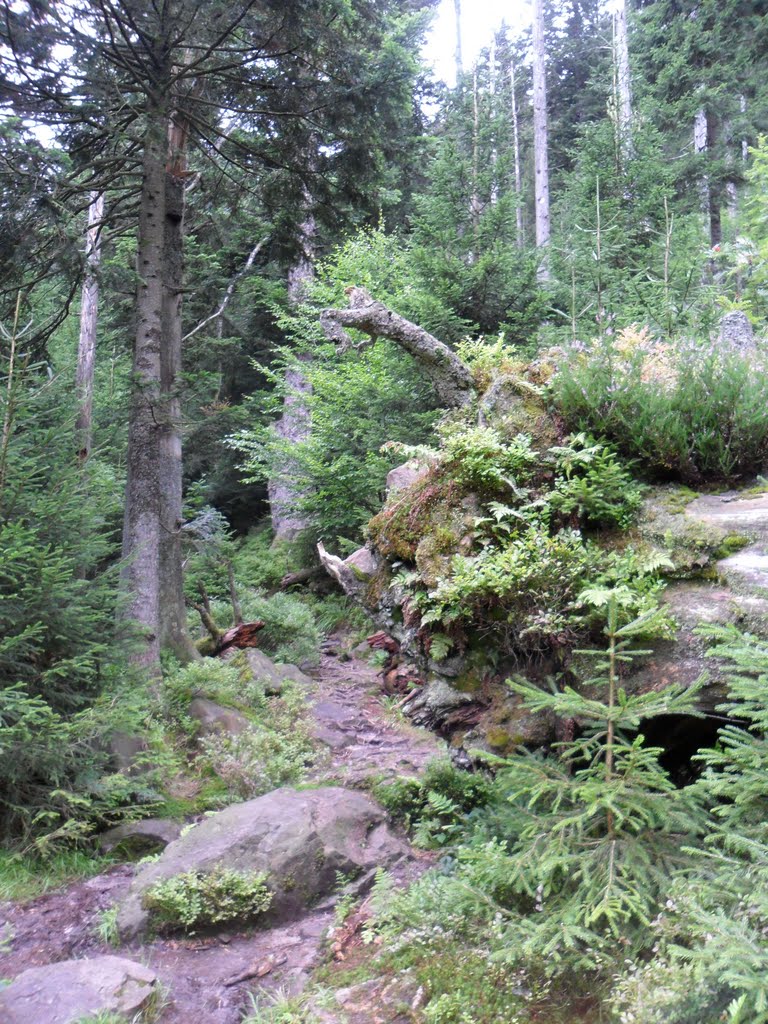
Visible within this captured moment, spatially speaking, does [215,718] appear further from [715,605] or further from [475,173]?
[475,173]

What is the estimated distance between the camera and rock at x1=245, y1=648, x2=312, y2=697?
870cm

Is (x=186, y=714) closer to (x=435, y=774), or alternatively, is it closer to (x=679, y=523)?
(x=435, y=774)

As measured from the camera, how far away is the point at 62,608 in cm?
560

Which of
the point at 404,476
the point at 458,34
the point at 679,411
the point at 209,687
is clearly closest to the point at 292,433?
the point at 209,687

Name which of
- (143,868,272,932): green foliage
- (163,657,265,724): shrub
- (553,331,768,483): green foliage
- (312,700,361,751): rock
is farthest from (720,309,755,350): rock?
(163,657,265,724): shrub

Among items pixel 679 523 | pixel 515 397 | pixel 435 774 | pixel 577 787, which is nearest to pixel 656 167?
pixel 515 397

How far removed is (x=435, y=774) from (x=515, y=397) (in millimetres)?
3067

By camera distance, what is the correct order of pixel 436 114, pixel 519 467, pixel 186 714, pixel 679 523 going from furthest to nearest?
pixel 436 114 < pixel 186 714 < pixel 519 467 < pixel 679 523

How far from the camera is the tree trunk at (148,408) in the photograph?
749cm

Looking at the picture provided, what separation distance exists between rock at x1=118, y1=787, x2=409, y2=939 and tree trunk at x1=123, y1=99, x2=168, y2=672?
2.56 meters

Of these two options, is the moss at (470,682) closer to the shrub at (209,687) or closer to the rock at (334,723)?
the rock at (334,723)

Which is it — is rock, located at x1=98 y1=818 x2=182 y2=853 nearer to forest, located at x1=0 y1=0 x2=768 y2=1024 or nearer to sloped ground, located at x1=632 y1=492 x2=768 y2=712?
forest, located at x1=0 y1=0 x2=768 y2=1024

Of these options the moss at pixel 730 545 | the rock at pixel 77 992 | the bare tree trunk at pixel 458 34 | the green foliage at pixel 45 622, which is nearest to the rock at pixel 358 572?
the green foliage at pixel 45 622

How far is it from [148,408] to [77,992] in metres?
5.83
